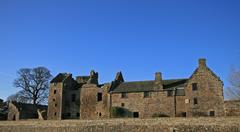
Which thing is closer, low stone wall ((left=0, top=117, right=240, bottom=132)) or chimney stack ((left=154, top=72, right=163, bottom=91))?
low stone wall ((left=0, top=117, right=240, bottom=132))

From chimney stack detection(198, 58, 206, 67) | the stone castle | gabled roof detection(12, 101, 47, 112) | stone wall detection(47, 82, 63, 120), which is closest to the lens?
the stone castle

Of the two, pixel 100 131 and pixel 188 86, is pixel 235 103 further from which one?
pixel 100 131

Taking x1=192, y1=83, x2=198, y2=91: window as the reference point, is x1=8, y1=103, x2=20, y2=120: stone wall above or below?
below

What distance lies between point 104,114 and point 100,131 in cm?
1113

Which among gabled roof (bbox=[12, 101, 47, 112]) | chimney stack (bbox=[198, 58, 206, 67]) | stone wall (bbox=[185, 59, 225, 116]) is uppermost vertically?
chimney stack (bbox=[198, 58, 206, 67])

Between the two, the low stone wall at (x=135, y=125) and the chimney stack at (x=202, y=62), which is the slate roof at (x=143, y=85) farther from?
the low stone wall at (x=135, y=125)

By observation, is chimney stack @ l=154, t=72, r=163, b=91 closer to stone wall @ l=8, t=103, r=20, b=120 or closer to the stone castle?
the stone castle

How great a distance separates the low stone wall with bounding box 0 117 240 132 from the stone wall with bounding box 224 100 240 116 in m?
7.91

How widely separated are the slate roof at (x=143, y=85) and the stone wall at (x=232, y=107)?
6.80 meters

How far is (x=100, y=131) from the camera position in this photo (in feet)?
108

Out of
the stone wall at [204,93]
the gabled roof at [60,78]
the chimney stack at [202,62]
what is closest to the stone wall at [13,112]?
the gabled roof at [60,78]

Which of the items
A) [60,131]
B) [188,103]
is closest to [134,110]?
[188,103]

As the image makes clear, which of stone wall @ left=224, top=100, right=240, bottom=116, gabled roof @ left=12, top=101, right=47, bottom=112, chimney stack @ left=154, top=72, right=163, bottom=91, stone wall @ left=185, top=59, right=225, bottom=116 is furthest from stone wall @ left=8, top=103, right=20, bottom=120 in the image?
stone wall @ left=224, top=100, right=240, bottom=116

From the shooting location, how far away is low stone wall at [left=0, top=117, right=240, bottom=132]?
27.6 metres
